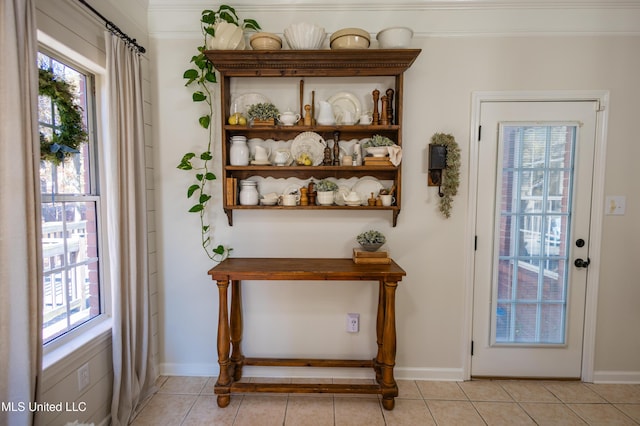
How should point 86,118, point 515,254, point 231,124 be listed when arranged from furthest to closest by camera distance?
1. point 515,254
2. point 231,124
3. point 86,118

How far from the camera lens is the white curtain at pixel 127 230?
1.66 metres

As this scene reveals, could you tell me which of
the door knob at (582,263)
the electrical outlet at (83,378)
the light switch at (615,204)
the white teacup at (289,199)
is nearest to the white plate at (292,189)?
the white teacup at (289,199)

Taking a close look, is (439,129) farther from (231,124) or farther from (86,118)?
(86,118)

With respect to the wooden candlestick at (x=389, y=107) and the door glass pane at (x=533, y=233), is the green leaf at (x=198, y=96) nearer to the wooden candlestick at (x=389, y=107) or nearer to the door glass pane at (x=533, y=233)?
the wooden candlestick at (x=389, y=107)

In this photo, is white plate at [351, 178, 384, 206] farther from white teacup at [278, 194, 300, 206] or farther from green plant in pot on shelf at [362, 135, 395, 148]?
white teacup at [278, 194, 300, 206]

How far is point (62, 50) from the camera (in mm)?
1479

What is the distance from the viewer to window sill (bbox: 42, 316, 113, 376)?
139 cm

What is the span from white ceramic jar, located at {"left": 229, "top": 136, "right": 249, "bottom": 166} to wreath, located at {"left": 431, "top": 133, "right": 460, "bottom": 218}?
4.34 feet

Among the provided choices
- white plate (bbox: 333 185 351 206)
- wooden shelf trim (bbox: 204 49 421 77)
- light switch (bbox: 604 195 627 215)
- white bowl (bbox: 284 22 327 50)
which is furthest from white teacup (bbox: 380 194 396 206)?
light switch (bbox: 604 195 627 215)

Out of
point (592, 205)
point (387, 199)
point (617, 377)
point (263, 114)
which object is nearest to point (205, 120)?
point (263, 114)

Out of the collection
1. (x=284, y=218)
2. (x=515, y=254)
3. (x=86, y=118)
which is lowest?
(x=515, y=254)

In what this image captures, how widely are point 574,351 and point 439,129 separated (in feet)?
6.29

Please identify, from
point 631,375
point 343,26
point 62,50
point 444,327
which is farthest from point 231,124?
point 631,375

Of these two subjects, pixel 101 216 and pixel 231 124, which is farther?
pixel 231 124
